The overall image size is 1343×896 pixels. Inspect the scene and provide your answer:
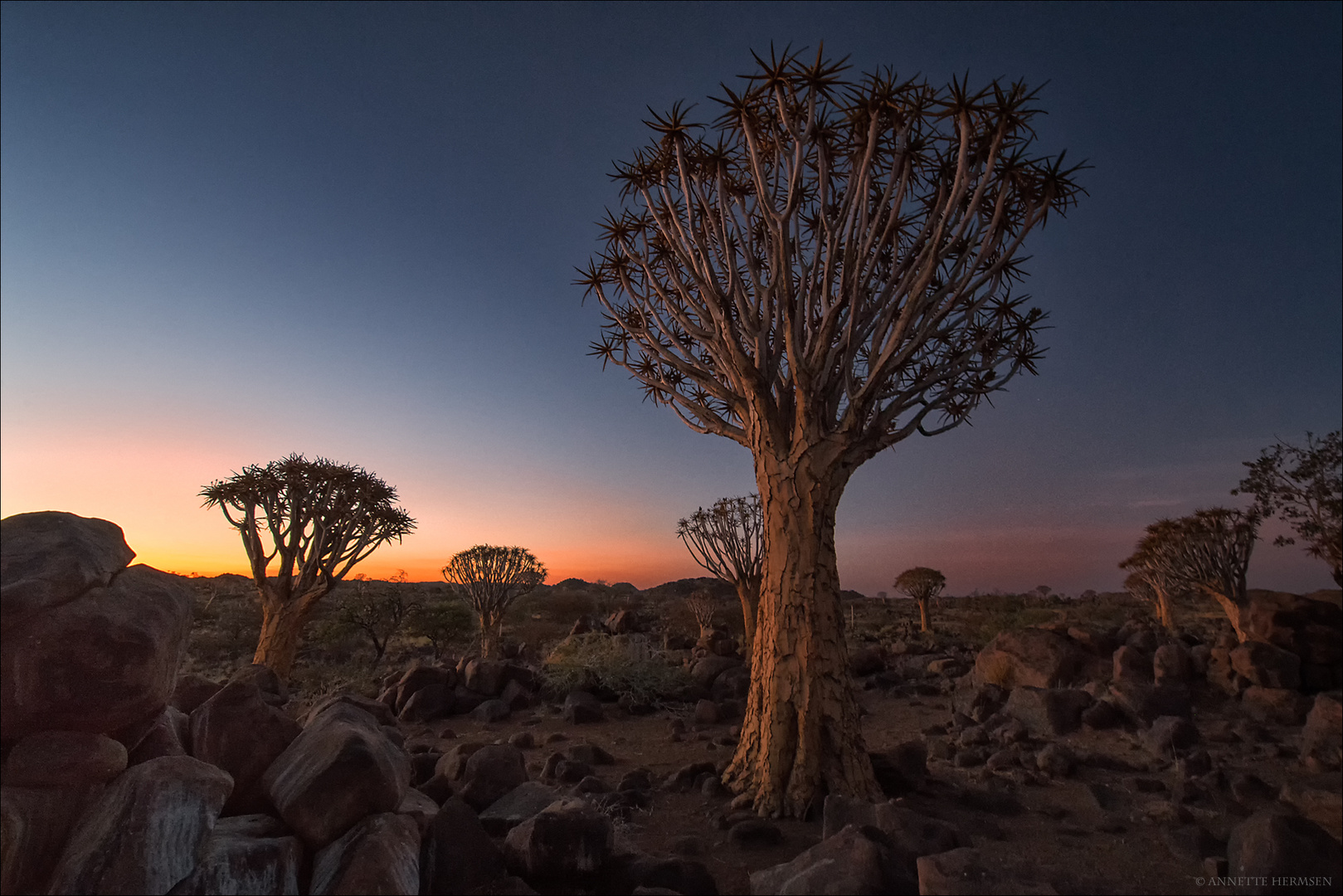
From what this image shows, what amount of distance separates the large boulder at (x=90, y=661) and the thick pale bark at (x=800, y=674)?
5801 mm

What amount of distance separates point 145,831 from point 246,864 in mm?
527

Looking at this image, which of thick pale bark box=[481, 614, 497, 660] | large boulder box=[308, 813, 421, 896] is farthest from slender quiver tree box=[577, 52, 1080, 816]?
thick pale bark box=[481, 614, 497, 660]

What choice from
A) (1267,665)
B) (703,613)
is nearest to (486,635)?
(703,613)

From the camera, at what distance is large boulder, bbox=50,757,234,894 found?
9.97ft

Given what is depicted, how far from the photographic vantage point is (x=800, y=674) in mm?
7281

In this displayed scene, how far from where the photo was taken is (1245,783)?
748cm

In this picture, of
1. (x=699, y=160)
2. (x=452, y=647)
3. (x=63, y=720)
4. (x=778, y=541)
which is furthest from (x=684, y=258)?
(x=452, y=647)

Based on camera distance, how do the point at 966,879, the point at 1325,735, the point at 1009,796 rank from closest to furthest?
the point at 966,879 < the point at 1009,796 < the point at 1325,735

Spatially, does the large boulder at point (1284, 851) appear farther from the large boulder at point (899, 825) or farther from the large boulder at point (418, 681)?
the large boulder at point (418, 681)

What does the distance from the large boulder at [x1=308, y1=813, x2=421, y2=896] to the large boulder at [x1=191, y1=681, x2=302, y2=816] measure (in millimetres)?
861

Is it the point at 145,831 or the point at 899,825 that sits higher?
the point at 145,831

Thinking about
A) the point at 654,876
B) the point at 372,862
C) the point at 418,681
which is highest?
the point at 372,862

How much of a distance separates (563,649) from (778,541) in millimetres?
12425

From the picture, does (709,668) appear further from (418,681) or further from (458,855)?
(458,855)
